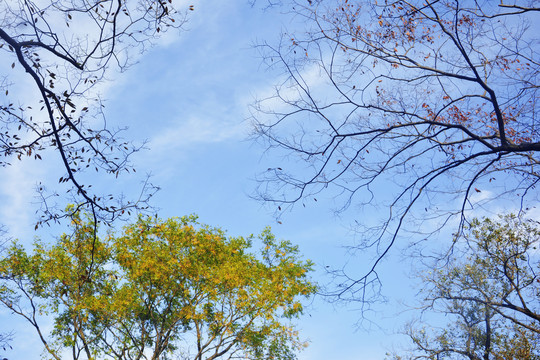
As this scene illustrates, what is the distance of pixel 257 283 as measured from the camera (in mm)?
15094

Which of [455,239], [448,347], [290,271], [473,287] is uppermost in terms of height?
[290,271]

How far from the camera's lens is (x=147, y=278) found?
49.1ft

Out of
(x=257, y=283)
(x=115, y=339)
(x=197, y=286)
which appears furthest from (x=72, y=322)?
(x=257, y=283)

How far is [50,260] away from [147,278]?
3.12 m

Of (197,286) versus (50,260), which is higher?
(50,260)

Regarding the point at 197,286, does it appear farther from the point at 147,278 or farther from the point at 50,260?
the point at 50,260

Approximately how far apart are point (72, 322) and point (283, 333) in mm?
6719

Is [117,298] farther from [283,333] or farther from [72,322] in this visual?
[283,333]

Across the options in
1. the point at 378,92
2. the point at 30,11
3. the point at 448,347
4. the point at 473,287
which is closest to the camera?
the point at 30,11

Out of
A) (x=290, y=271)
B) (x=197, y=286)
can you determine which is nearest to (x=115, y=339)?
(x=197, y=286)

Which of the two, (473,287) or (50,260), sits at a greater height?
(50,260)

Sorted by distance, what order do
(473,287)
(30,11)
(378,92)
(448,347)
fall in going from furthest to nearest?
(448,347) → (473,287) → (378,92) → (30,11)

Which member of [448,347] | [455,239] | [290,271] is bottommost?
[455,239]

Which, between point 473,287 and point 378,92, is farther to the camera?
point 473,287
